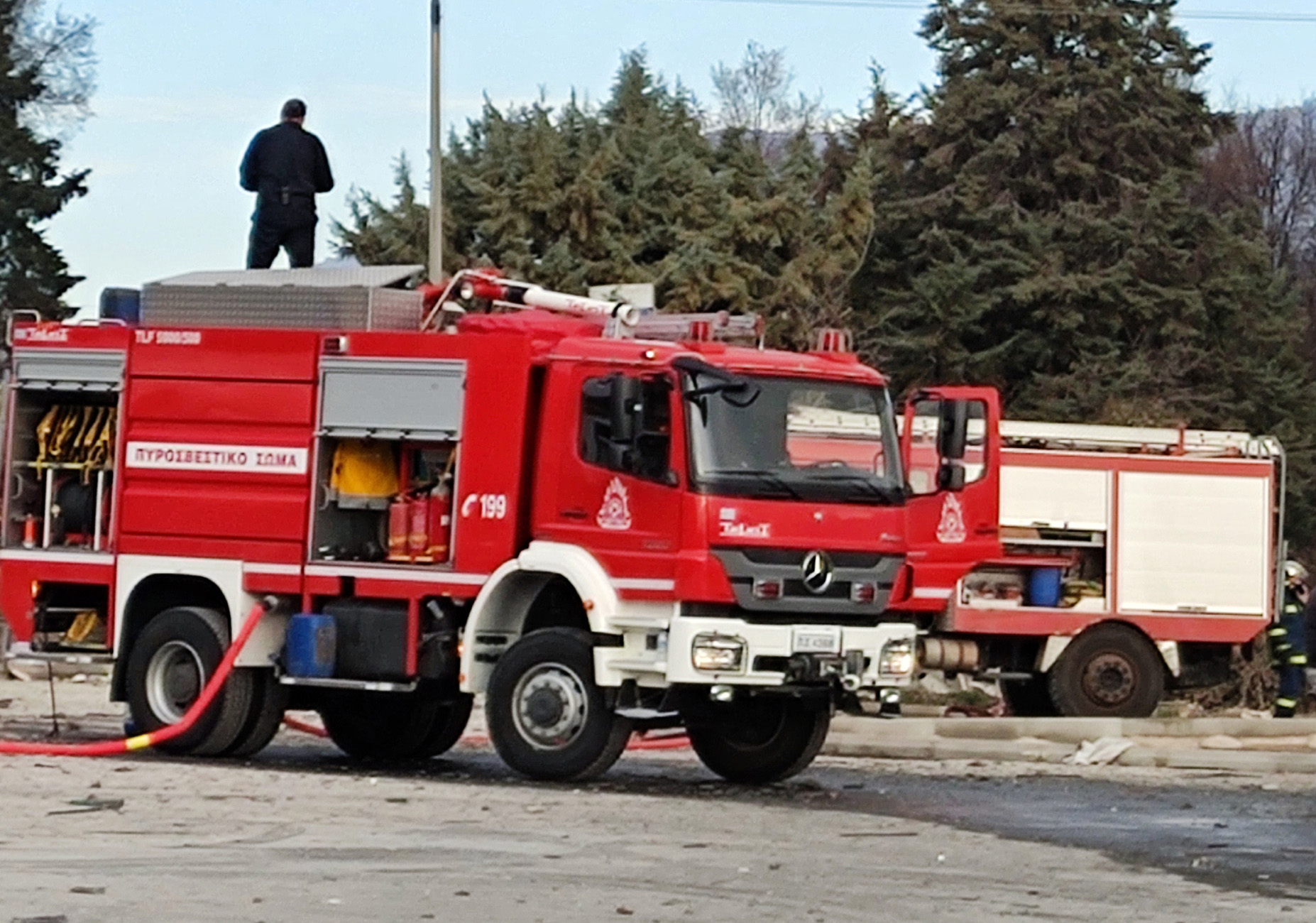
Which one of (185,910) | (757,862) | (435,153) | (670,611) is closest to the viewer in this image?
(185,910)

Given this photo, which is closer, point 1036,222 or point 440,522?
point 440,522

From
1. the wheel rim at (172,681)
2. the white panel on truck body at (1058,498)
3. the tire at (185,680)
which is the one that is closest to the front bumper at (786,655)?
the tire at (185,680)

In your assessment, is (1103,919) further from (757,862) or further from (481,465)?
(481,465)

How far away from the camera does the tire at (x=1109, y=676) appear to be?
81.9 ft

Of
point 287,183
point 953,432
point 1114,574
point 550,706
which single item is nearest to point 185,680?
point 550,706

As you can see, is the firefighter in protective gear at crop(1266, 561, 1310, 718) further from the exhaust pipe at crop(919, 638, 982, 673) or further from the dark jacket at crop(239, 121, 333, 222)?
the dark jacket at crop(239, 121, 333, 222)

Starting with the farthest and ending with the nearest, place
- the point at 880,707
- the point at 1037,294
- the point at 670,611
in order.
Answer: the point at 1037,294 → the point at 880,707 → the point at 670,611

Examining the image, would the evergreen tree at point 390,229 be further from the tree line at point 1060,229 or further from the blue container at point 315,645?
the blue container at point 315,645

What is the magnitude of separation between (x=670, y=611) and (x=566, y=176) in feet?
89.1

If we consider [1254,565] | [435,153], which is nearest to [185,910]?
[1254,565]

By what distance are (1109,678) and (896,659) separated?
905 cm

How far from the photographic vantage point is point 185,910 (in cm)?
1021

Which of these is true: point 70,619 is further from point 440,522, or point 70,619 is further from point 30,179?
point 30,179

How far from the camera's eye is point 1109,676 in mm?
25188
